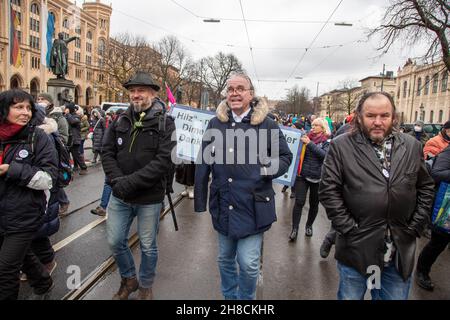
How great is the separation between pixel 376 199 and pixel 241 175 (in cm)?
104

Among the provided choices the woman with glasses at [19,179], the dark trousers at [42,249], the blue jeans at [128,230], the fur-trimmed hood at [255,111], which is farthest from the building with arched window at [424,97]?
the woman with glasses at [19,179]

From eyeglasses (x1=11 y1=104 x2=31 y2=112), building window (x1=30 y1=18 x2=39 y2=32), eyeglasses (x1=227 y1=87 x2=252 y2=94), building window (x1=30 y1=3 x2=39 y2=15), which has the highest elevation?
building window (x1=30 y1=3 x2=39 y2=15)

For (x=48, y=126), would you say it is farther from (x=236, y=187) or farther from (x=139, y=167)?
(x=236, y=187)

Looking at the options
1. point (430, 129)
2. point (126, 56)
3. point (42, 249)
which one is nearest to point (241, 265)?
point (42, 249)

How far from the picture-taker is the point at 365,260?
7.86 ft

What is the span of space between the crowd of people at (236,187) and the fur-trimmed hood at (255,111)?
0.5 inches

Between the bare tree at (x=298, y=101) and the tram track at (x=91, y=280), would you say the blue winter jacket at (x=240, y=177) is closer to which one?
the tram track at (x=91, y=280)

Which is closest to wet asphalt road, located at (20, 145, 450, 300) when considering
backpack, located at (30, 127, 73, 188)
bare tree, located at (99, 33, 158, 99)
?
backpack, located at (30, 127, 73, 188)

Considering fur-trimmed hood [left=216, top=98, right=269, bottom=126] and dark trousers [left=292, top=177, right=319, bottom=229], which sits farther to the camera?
dark trousers [left=292, top=177, right=319, bottom=229]

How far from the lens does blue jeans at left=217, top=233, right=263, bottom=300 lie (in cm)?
284

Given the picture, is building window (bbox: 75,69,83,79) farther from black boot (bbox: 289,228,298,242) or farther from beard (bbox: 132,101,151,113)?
beard (bbox: 132,101,151,113)

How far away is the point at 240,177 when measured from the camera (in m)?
2.85

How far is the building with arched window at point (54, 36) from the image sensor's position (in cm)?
4734

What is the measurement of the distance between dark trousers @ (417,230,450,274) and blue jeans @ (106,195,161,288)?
9.90 ft
